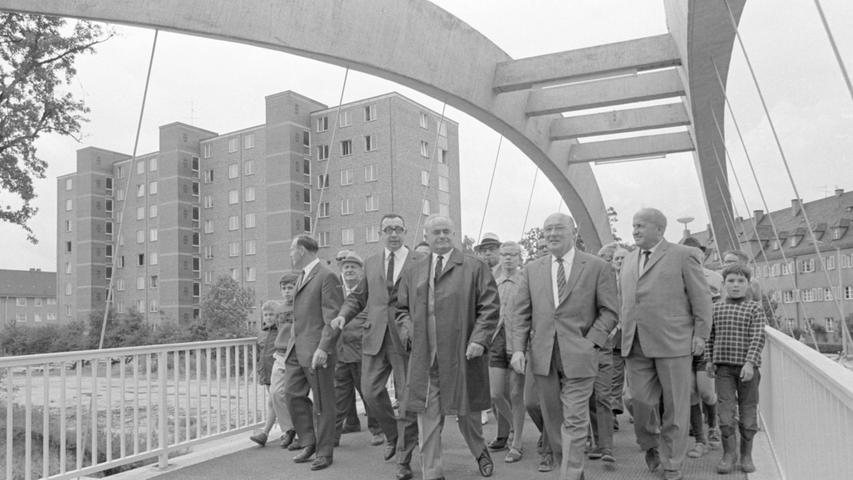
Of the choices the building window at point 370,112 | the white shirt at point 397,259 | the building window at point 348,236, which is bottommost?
the white shirt at point 397,259

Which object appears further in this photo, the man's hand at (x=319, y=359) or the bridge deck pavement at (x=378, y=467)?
the man's hand at (x=319, y=359)

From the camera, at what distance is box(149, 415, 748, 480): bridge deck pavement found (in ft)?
15.0

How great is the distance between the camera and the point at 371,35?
8.03 meters

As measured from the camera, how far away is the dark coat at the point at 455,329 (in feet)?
14.1

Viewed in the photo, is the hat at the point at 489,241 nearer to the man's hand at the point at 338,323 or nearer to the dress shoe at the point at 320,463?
the man's hand at the point at 338,323

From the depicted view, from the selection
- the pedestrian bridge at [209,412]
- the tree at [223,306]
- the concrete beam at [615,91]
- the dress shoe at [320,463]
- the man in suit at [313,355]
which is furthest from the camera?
the tree at [223,306]

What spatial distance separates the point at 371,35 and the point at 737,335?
5.43 meters

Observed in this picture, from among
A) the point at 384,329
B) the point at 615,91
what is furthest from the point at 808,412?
the point at 615,91

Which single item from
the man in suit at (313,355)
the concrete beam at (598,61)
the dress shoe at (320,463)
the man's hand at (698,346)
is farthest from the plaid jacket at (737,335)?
the concrete beam at (598,61)

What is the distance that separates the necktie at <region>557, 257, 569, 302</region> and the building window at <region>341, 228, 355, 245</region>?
13100 mm

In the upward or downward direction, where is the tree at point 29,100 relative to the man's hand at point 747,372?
upward

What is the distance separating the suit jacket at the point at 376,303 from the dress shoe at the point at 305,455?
0.91m

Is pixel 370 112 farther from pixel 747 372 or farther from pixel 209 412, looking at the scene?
pixel 747 372

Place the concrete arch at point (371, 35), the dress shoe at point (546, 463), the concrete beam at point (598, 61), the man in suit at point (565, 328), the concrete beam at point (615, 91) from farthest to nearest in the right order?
1. the concrete beam at point (615, 91)
2. the concrete beam at point (598, 61)
3. the concrete arch at point (371, 35)
4. the dress shoe at point (546, 463)
5. the man in suit at point (565, 328)
